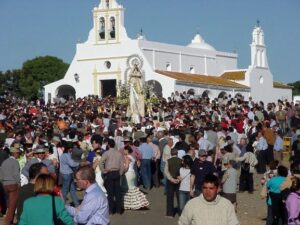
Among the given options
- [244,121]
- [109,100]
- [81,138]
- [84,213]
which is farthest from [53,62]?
[84,213]

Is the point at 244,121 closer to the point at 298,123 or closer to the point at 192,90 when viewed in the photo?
the point at 298,123

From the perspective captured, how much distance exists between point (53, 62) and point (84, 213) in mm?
83511

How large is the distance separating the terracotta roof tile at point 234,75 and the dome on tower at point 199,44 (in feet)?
Result: 10.7

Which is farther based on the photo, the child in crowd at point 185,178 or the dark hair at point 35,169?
the child in crowd at point 185,178

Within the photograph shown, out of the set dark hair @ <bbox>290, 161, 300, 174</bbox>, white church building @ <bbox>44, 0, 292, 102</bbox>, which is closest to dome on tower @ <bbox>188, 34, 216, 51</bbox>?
white church building @ <bbox>44, 0, 292, 102</bbox>

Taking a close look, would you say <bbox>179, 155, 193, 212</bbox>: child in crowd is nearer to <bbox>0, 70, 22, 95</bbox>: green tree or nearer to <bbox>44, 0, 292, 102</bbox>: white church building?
<bbox>44, 0, 292, 102</bbox>: white church building

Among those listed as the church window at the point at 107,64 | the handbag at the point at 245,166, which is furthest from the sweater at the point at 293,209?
the church window at the point at 107,64

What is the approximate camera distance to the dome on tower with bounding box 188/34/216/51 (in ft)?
250

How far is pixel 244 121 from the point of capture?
3148 centimetres

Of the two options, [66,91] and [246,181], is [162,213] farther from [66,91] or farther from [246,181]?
[66,91]

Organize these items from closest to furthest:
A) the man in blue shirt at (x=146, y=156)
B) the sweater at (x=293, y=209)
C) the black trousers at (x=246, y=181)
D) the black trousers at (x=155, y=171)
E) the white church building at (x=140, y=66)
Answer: the sweater at (x=293, y=209)
the man in blue shirt at (x=146, y=156)
the black trousers at (x=246, y=181)
the black trousers at (x=155, y=171)
the white church building at (x=140, y=66)

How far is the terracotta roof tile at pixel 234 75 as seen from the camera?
7088cm

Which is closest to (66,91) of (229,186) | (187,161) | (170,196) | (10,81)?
(10,81)

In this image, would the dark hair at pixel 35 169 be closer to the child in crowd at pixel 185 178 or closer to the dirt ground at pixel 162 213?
the dirt ground at pixel 162 213
